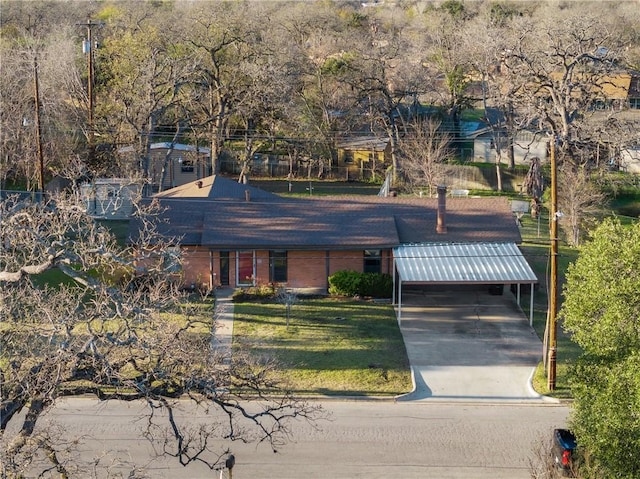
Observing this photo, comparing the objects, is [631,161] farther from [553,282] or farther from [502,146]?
[553,282]

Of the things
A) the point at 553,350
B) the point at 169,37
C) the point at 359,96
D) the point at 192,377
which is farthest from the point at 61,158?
the point at 192,377

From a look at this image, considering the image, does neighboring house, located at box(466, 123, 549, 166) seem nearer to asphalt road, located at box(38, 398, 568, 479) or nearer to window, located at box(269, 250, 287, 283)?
window, located at box(269, 250, 287, 283)

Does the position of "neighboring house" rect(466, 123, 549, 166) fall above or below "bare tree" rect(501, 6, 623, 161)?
below

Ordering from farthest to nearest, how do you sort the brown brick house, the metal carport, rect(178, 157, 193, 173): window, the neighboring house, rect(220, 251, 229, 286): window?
the neighboring house → rect(178, 157, 193, 173): window → rect(220, 251, 229, 286): window → the brown brick house → the metal carport

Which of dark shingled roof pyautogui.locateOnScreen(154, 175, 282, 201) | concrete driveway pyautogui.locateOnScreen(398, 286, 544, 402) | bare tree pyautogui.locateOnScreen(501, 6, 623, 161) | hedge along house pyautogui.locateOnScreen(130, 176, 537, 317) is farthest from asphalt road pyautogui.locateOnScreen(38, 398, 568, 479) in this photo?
bare tree pyautogui.locateOnScreen(501, 6, 623, 161)

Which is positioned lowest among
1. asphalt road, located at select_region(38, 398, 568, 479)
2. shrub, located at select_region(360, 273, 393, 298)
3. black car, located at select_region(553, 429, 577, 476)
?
asphalt road, located at select_region(38, 398, 568, 479)

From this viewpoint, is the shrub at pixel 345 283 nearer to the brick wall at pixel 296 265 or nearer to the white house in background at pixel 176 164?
the brick wall at pixel 296 265

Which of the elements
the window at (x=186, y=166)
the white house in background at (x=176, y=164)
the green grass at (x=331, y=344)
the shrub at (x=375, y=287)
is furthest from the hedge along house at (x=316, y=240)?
the window at (x=186, y=166)
